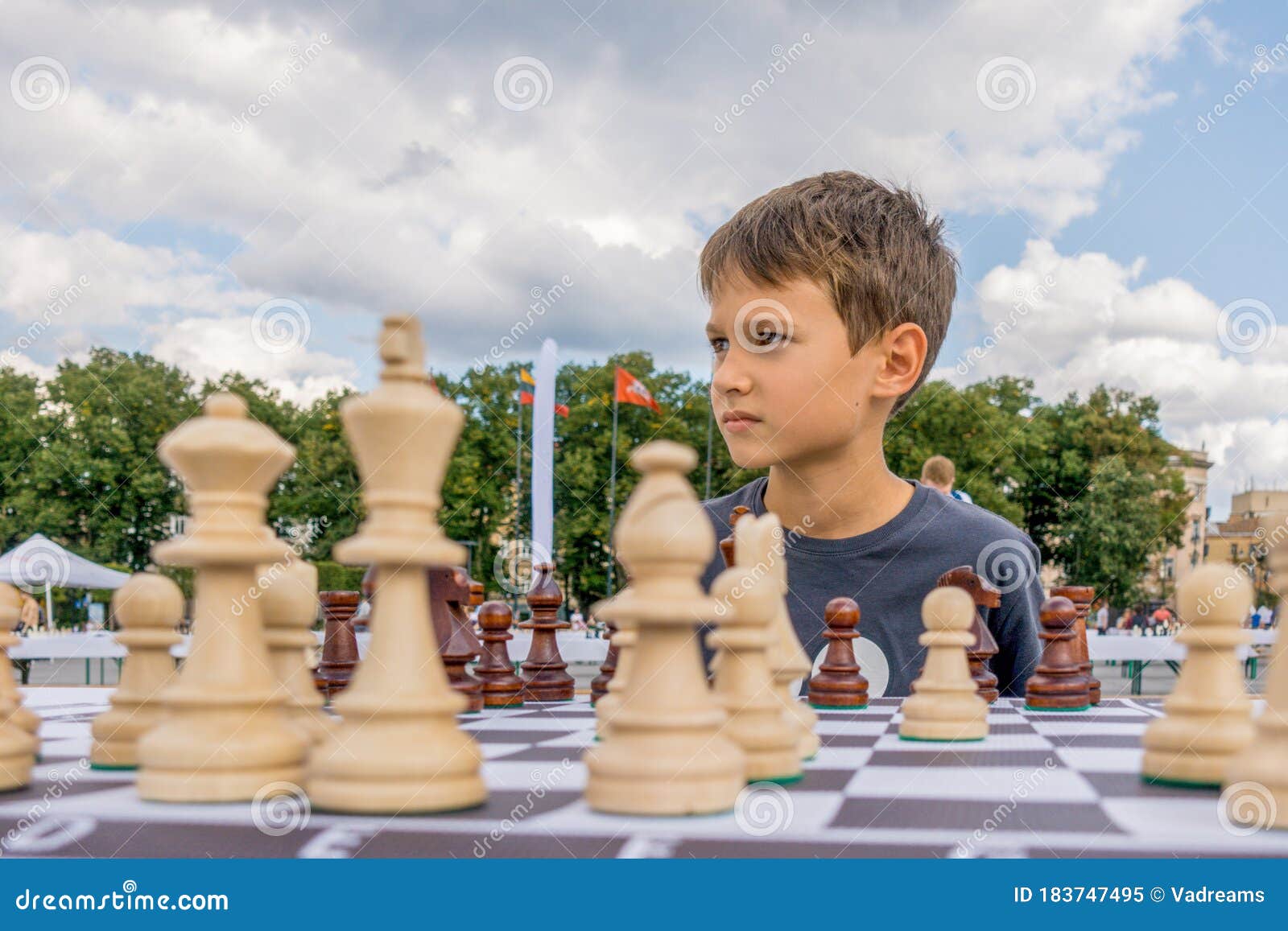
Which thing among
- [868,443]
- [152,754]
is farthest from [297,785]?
[868,443]

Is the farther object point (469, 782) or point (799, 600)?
point (799, 600)

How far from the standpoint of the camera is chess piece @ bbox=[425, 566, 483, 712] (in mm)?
2078

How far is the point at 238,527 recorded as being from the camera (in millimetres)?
1080

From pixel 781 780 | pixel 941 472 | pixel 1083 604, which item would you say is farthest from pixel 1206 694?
pixel 941 472

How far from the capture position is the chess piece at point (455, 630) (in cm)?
208

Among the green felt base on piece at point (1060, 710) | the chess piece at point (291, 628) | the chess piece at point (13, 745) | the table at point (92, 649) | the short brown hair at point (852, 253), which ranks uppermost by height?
the short brown hair at point (852, 253)

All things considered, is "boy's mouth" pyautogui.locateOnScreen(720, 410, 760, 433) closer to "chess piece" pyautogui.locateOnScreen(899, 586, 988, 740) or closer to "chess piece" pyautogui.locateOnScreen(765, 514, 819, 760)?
"chess piece" pyautogui.locateOnScreen(899, 586, 988, 740)

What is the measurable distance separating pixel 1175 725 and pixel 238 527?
99cm

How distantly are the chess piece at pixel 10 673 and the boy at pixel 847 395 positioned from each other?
5.53ft

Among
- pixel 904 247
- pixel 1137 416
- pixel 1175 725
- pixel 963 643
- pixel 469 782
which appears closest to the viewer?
pixel 469 782

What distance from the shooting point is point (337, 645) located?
233 centimetres

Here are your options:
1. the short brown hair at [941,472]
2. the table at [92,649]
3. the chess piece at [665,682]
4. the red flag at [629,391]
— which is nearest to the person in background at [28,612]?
the table at [92,649]

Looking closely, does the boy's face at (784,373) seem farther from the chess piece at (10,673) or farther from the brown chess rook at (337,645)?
the chess piece at (10,673)

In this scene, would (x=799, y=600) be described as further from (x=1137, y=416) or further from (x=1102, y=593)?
(x=1137, y=416)
